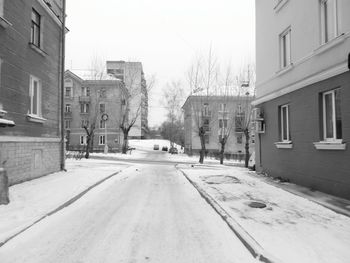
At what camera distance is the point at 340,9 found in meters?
8.95

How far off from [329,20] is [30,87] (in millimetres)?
9600

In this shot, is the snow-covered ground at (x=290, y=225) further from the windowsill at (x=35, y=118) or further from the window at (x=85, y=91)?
the window at (x=85, y=91)

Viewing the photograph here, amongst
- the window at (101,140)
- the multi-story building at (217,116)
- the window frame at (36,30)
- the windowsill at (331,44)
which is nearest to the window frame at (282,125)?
the windowsill at (331,44)

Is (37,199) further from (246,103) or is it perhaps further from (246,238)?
(246,103)

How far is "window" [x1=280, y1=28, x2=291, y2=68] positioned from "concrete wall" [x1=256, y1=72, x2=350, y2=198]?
4.42 ft

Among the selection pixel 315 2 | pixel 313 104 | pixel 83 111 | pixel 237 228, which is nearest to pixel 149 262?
pixel 237 228

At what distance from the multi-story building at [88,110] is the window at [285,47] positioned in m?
44.0

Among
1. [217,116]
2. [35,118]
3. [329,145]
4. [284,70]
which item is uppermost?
[217,116]

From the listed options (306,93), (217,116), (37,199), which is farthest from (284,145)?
(217,116)

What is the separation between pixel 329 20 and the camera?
32.0 ft

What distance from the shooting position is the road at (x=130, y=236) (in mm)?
4754

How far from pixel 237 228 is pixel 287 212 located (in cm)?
175

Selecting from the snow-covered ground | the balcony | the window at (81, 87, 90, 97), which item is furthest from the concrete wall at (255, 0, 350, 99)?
the window at (81, 87, 90, 97)

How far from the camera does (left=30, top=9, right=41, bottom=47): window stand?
42.3 ft
